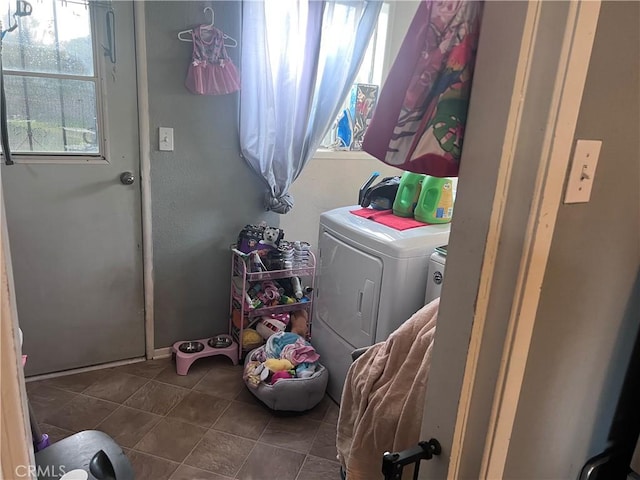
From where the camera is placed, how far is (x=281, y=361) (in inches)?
86.1

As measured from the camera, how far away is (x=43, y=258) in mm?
2131

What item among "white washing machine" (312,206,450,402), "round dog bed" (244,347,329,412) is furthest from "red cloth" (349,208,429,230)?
"round dog bed" (244,347,329,412)

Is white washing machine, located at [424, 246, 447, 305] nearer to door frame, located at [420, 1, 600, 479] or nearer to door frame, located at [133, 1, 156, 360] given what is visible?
door frame, located at [420, 1, 600, 479]

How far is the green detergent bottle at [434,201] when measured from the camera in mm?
1966

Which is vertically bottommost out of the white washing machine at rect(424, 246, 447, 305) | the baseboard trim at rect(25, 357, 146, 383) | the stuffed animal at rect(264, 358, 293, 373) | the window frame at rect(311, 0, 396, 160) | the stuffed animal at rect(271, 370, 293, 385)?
the baseboard trim at rect(25, 357, 146, 383)

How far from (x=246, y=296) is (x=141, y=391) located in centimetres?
67

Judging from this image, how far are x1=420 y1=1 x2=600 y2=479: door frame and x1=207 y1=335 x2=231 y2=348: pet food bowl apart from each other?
1.79 metres

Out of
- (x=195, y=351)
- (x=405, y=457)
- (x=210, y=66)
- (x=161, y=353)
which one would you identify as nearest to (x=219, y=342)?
(x=195, y=351)

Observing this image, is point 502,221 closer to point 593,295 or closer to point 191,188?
point 593,295

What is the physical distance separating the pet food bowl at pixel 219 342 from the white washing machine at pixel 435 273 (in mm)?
1219

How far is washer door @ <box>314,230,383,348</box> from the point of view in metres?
1.92

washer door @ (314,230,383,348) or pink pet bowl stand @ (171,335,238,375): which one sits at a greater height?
washer door @ (314,230,383,348)

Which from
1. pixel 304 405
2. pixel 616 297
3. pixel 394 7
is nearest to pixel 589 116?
pixel 616 297

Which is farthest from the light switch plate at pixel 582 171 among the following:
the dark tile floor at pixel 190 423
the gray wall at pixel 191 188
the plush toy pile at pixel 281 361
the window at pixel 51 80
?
the window at pixel 51 80
